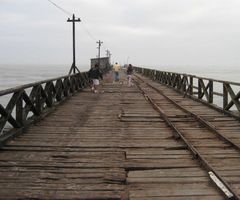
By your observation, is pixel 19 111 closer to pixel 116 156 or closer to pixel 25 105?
pixel 25 105

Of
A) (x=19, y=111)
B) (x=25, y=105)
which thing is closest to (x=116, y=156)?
(x=19, y=111)

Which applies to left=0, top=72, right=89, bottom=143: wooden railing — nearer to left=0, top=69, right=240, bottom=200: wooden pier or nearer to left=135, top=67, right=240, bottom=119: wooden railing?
left=0, top=69, right=240, bottom=200: wooden pier

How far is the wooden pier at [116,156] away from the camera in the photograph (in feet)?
18.5

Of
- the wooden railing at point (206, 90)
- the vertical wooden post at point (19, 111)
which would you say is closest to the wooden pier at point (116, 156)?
the vertical wooden post at point (19, 111)

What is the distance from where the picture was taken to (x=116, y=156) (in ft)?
24.8

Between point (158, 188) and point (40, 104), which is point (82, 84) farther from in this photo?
point (158, 188)

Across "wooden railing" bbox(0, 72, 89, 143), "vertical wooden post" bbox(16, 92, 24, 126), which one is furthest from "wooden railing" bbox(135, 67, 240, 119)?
"vertical wooden post" bbox(16, 92, 24, 126)

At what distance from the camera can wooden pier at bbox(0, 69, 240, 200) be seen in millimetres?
5641

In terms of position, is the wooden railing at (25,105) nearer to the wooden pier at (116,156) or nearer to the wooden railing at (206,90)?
the wooden pier at (116,156)

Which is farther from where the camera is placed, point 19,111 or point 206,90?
point 206,90

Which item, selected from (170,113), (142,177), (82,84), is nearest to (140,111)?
(170,113)

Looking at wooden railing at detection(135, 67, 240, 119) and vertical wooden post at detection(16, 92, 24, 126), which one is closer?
vertical wooden post at detection(16, 92, 24, 126)

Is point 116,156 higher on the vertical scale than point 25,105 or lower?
lower

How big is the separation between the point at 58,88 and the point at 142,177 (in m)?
10.6
